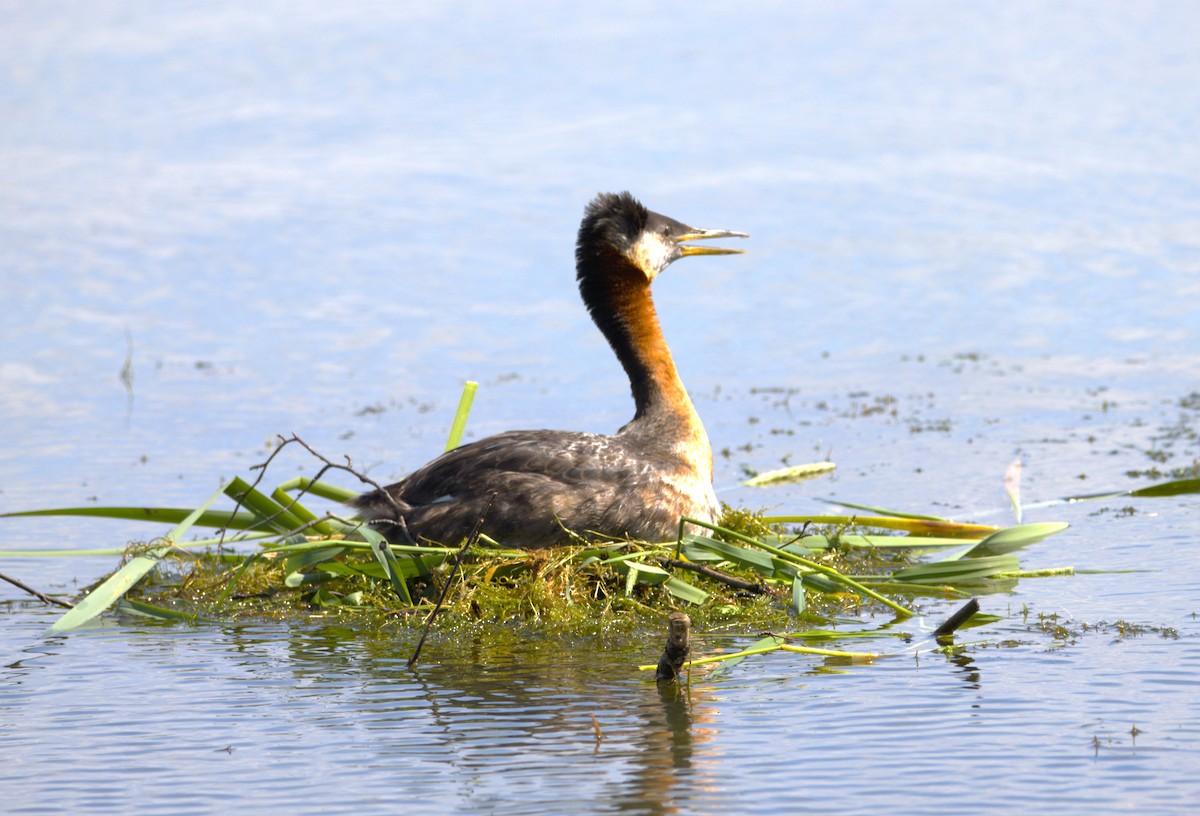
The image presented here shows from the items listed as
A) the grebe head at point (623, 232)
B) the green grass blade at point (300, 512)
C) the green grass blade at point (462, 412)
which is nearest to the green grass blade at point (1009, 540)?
the grebe head at point (623, 232)

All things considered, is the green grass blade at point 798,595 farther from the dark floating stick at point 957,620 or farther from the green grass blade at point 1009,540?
the green grass blade at point 1009,540

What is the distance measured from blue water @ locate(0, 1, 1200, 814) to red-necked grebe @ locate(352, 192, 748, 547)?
0.80 m

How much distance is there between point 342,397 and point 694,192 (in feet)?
17.2

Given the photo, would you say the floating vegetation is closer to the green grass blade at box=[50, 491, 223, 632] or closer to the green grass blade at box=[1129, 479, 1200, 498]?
the green grass blade at box=[50, 491, 223, 632]

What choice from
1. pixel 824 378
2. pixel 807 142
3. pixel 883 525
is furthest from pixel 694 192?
pixel 883 525

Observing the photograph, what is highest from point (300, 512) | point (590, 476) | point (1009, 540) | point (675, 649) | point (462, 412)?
point (462, 412)

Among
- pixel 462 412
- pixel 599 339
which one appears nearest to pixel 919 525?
pixel 462 412

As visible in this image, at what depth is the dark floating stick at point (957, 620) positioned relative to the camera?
653 cm

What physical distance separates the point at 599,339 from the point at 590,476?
252 inches

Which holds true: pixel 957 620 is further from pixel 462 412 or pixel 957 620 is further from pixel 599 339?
pixel 599 339

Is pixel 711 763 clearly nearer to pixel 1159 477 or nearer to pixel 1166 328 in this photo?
pixel 1159 477

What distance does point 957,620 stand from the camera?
Answer: 6.77 metres

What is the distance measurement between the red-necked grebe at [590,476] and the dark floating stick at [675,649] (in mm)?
1489

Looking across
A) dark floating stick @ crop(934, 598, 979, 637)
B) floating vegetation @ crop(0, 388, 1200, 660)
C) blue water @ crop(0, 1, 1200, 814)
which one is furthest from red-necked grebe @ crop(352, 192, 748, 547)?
dark floating stick @ crop(934, 598, 979, 637)
